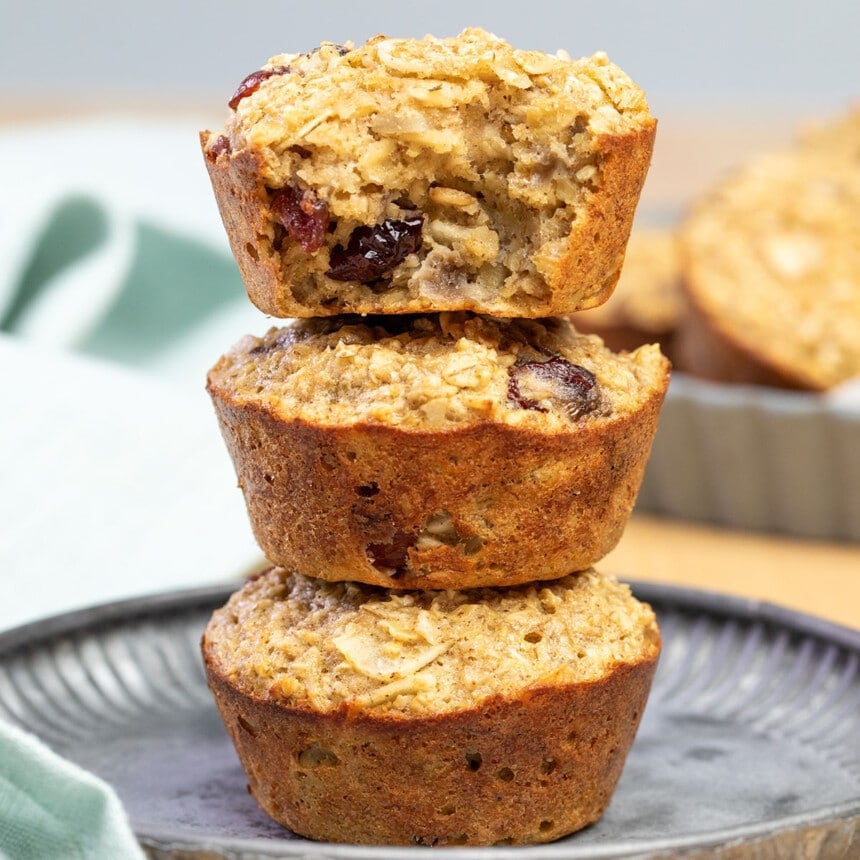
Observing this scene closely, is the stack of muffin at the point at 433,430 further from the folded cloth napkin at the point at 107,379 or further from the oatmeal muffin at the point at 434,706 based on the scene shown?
the folded cloth napkin at the point at 107,379

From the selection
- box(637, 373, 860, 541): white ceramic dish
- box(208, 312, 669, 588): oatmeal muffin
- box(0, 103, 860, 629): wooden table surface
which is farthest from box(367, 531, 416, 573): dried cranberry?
box(637, 373, 860, 541): white ceramic dish

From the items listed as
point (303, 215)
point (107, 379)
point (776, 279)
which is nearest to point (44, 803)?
point (303, 215)

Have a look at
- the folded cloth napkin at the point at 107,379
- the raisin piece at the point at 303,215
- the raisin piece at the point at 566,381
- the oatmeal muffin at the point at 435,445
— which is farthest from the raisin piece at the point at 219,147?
the folded cloth napkin at the point at 107,379

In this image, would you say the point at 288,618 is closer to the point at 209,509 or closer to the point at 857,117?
the point at 209,509

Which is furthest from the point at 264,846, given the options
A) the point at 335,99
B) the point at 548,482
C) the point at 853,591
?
the point at 853,591

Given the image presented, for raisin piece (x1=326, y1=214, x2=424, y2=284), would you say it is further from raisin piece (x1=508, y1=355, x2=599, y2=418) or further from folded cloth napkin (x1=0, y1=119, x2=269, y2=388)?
folded cloth napkin (x1=0, y1=119, x2=269, y2=388)

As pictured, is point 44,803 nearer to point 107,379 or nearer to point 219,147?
point 219,147

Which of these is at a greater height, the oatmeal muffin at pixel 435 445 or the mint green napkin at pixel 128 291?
the oatmeal muffin at pixel 435 445
